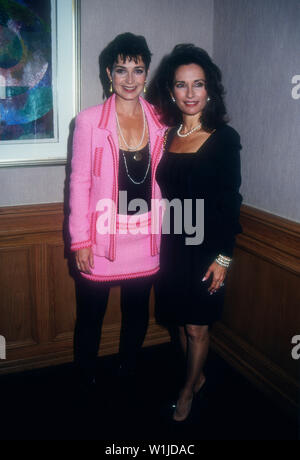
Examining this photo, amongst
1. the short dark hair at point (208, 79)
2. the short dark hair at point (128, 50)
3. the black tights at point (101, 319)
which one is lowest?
the black tights at point (101, 319)

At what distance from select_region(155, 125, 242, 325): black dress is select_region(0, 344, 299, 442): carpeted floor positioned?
50 centimetres

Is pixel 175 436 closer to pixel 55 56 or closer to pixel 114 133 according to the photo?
pixel 114 133

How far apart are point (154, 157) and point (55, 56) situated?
751 mm

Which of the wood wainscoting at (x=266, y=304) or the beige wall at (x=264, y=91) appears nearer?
the beige wall at (x=264, y=91)

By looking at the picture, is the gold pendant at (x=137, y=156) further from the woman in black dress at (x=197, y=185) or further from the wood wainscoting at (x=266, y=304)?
the wood wainscoting at (x=266, y=304)

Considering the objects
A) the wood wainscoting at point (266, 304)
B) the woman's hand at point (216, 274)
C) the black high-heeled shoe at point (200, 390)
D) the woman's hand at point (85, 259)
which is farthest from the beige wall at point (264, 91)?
the black high-heeled shoe at point (200, 390)

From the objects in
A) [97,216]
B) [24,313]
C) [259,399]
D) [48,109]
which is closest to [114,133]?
[97,216]

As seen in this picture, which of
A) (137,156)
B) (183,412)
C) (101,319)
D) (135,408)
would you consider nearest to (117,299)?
(101,319)

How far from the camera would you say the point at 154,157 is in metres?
1.87

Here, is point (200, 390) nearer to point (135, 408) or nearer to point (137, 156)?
point (135, 408)

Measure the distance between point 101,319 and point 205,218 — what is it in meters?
0.75

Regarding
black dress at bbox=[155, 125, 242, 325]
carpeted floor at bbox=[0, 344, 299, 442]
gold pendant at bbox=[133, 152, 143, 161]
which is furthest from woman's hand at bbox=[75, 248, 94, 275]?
carpeted floor at bbox=[0, 344, 299, 442]

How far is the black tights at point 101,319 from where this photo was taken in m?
2.00

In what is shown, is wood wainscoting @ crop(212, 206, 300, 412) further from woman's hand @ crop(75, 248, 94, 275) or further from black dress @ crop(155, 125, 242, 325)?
woman's hand @ crop(75, 248, 94, 275)
